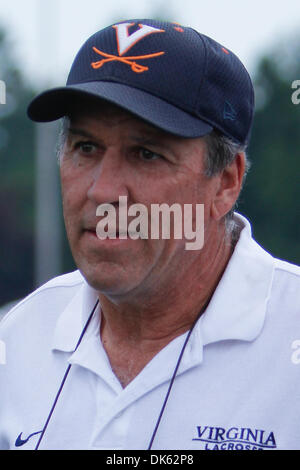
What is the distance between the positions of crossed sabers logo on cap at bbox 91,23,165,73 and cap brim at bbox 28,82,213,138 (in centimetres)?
7

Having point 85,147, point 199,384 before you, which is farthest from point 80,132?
point 199,384

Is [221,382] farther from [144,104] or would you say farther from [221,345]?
[144,104]

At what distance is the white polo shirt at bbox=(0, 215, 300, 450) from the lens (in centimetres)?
240

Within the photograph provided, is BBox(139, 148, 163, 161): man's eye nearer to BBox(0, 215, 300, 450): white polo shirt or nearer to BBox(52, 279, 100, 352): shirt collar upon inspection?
BBox(0, 215, 300, 450): white polo shirt

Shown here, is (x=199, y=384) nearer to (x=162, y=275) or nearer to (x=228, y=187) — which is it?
(x=162, y=275)

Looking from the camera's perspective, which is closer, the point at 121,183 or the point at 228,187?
the point at 121,183

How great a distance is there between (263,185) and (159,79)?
30056 mm

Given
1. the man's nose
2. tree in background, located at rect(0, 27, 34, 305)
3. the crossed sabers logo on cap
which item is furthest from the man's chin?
tree in background, located at rect(0, 27, 34, 305)

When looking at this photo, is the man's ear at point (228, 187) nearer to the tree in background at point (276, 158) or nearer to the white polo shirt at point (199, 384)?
the white polo shirt at point (199, 384)

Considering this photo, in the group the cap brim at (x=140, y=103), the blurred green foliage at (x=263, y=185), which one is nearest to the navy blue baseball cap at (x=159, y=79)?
the cap brim at (x=140, y=103)

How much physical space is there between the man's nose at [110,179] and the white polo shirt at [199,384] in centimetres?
47

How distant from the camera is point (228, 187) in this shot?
2.71 meters

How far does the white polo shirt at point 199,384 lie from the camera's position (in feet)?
7.89
